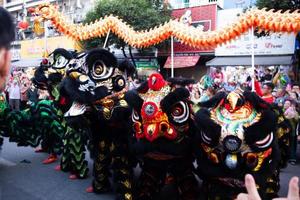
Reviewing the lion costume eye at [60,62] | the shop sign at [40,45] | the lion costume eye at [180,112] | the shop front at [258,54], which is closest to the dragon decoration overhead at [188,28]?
the lion costume eye at [60,62]

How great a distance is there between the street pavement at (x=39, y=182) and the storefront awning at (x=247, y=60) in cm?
783

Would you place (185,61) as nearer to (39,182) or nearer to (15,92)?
(15,92)

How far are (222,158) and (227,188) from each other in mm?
295

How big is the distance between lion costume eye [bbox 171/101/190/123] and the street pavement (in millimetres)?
1276

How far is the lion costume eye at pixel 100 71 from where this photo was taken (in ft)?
12.7

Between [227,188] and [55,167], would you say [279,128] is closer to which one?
[227,188]

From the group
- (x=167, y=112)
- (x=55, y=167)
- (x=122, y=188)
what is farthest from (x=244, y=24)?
(x=55, y=167)

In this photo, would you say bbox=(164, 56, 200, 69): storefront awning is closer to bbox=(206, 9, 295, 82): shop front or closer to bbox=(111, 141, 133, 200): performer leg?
bbox=(206, 9, 295, 82): shop front

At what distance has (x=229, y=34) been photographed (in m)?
4.11

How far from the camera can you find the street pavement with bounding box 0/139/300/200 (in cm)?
438

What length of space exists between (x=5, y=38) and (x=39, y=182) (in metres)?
4.11

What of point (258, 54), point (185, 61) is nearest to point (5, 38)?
point (258, 54)

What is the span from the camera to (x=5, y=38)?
1116 mm

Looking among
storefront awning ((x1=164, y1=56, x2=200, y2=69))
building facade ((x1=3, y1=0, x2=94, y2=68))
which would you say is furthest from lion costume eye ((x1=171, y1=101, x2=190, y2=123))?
building facade ((x1=3, y1=0, x2=94, y2=68))
